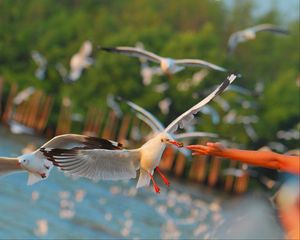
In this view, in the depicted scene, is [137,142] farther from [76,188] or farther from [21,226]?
[21,226]

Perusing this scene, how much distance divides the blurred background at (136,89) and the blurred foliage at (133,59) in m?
0.05

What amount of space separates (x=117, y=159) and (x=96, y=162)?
21cm

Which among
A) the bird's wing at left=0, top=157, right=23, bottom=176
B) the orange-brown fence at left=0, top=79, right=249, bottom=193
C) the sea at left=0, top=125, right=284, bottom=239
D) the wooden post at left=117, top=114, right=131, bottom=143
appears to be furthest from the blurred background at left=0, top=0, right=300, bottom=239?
the bird's wing at left=0, top=157, right=23, bottom=176

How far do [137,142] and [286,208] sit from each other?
32992mm

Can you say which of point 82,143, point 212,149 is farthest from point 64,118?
point 212,149

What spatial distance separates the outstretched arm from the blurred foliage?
32.6 meters

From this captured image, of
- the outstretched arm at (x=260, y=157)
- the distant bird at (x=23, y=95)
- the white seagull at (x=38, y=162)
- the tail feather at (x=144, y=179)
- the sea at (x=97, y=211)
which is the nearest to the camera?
the outstretched arm at (x=260, y=157)

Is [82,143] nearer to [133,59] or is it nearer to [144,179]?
[144,179]

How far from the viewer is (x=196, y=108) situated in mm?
7562

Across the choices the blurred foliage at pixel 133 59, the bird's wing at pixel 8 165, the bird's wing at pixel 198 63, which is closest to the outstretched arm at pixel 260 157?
the bird's wing at pixel 8 165

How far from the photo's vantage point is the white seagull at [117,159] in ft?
23.7

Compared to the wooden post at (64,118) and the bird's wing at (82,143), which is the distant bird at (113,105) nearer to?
the wooden post at (64,118)

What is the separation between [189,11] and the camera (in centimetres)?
5744

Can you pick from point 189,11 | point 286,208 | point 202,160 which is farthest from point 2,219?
point 189,11
